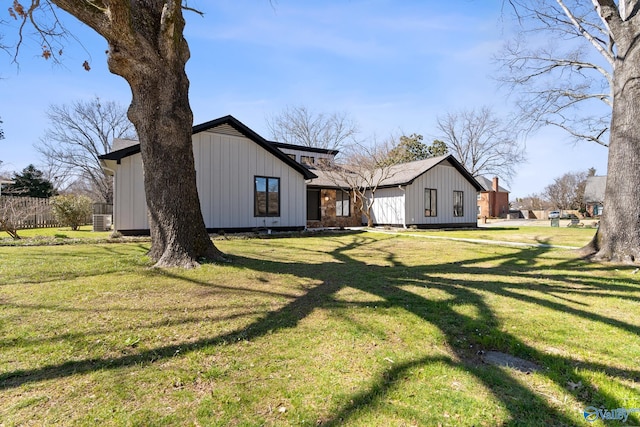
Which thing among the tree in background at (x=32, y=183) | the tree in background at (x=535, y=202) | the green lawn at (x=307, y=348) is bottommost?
the green lawn at (x=307, y=348)

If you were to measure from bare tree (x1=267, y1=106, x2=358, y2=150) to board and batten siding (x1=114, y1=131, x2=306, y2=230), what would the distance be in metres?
17.8

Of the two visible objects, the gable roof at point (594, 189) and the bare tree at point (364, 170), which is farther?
the gable roof at point (594, 189)

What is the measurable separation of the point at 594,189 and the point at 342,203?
3793cm

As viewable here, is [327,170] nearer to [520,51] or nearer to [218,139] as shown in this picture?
[218,139]

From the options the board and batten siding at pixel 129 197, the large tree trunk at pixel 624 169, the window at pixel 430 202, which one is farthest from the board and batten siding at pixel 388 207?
the board and batten siding at pixel 129 197

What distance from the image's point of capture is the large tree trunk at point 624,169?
21.7 ft

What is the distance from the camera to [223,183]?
1278cm

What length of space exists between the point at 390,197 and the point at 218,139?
1042 cm

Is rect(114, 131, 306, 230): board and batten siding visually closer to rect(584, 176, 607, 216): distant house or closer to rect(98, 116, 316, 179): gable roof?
rect(98, 116, 316, 179): gable roof

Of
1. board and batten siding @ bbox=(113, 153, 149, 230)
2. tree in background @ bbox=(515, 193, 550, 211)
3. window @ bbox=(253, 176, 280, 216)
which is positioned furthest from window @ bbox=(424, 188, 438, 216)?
tree in background @ bbox=(515, 193, 550, 211)

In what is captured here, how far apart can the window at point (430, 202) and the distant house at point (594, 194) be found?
1281 inches

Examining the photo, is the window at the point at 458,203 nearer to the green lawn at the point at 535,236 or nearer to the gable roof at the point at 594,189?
the green lawn at the point at 535,236

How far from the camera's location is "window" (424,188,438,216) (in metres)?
18.7

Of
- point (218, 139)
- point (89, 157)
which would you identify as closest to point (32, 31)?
point (218, 139)
